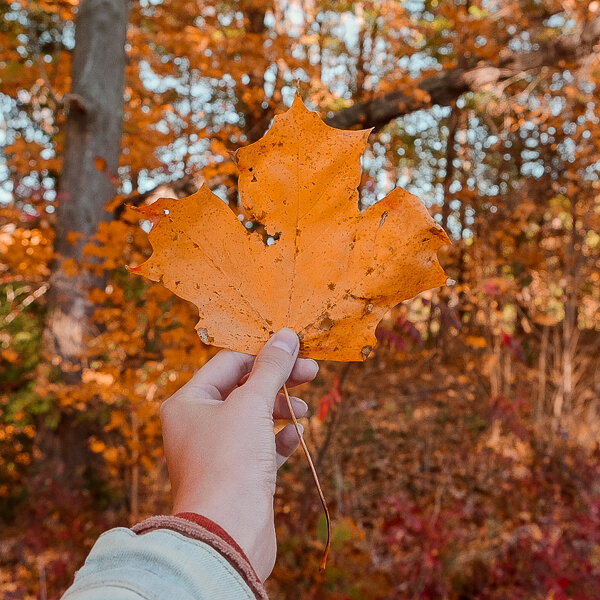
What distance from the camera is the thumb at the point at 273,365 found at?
0.85 metres

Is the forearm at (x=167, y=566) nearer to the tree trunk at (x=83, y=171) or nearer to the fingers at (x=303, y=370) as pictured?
the fingers at (x=303, y=370)

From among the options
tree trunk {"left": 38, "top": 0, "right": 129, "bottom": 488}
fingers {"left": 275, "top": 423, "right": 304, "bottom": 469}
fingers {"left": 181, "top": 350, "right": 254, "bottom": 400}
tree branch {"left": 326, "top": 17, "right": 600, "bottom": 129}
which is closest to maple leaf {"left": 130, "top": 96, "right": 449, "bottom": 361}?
fingers {"left": 181, "top": 350, "right": 254, "bottom": 400}

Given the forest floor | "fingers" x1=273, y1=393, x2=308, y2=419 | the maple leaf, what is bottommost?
the forest floor

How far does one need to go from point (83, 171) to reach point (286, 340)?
3313 mm

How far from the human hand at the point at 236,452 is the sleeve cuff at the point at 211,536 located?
0.04 meters

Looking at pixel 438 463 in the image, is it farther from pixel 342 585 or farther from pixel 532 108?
pixel 532 108

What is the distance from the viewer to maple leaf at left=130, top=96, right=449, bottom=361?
0.81m

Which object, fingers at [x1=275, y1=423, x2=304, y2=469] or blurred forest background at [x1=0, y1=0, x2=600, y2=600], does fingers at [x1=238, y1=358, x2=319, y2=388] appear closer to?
fingers at [x1=275, y1=423, x2=304, y2=469]

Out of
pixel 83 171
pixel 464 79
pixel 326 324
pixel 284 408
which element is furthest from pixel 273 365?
pixel 464 79

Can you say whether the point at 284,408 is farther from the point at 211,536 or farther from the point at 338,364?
the point at 338,364

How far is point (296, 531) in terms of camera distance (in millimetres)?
2822

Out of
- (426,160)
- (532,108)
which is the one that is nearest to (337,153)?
(532,108)

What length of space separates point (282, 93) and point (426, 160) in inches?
158

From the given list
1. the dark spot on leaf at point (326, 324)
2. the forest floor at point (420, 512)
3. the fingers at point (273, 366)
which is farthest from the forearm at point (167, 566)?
the forest floor at point (420, 512)
